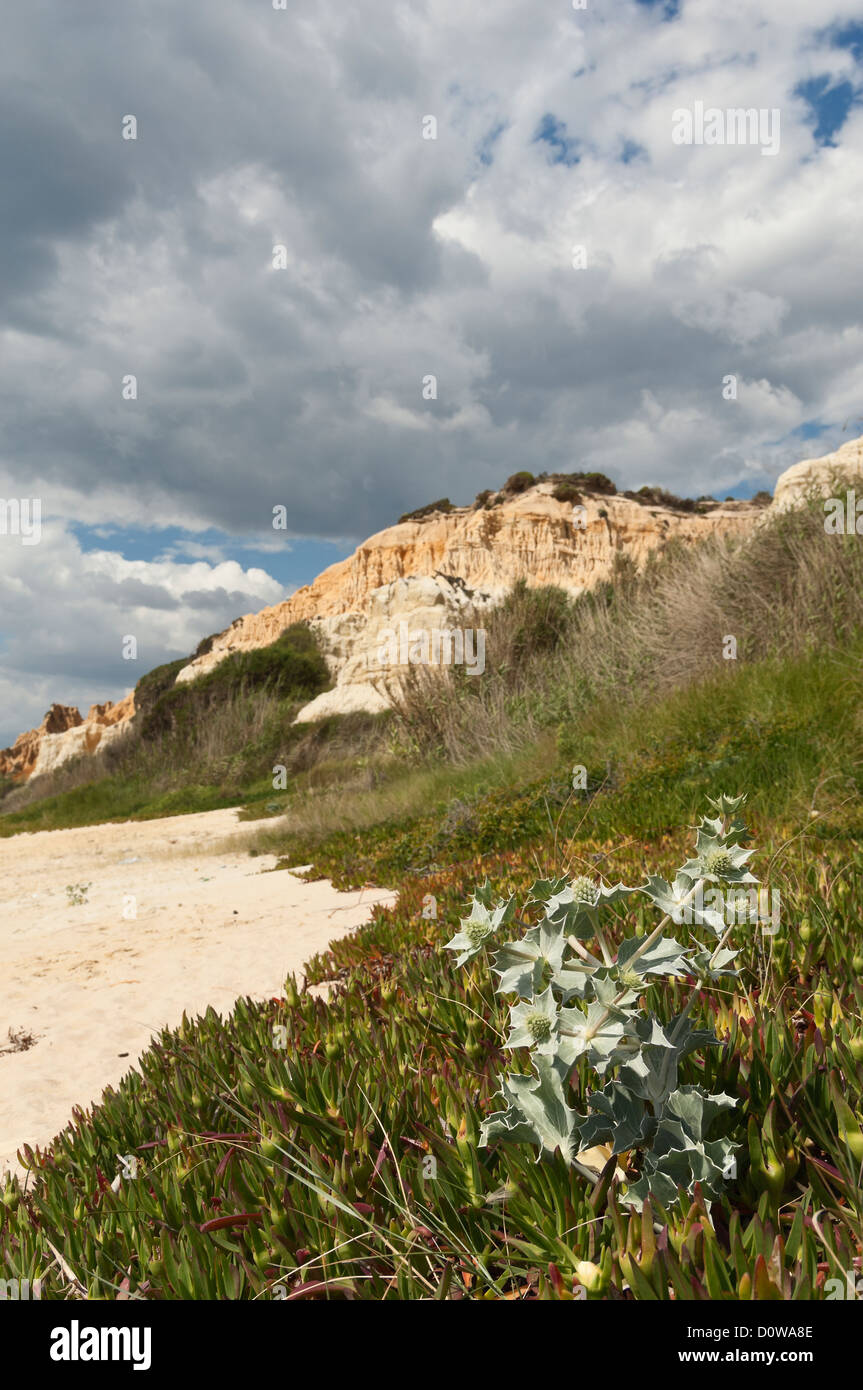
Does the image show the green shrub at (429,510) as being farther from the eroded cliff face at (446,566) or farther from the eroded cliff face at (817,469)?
the eroded cliff face at (817,469)

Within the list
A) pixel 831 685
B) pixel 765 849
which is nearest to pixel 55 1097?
pixel 765 849

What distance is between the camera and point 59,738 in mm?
41031

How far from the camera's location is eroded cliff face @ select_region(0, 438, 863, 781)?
2523 cm

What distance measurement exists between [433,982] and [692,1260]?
1442 millimetres

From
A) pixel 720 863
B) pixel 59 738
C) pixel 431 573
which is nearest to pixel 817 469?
pixel 720 863

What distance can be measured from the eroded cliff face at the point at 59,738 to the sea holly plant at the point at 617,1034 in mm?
36478

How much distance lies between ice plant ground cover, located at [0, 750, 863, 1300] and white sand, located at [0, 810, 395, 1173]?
0.80m

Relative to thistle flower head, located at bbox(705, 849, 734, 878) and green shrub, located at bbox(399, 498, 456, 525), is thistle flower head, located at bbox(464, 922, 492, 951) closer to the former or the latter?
thistle flower head, located at bbox(705, 849, 734, 878)

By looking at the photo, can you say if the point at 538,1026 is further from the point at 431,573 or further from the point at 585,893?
the point at 431,573

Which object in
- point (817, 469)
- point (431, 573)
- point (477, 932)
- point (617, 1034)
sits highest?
point (431, 573)

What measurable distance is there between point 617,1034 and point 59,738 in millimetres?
45067

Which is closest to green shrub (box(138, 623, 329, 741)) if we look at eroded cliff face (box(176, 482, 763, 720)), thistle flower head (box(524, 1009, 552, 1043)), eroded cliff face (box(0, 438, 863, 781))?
eroded cliff face (box(0, 438, 863, 781))

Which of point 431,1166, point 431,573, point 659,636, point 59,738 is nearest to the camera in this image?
point 431,1166

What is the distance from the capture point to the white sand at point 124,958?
311cm
